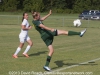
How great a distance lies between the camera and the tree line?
7438 cm

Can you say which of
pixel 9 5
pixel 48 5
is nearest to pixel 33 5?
pixel 9 5

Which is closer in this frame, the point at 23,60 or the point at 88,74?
the point at 88,74

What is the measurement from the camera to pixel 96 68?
10.2 meters

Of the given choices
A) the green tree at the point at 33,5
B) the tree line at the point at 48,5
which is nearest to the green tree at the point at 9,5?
the tree line at the point at 48,5

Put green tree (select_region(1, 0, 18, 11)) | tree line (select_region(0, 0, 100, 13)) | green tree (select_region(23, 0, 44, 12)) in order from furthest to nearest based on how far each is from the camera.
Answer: tree line (select_region(0, 0, 100, 13)) < green tree (select_region(1, 0, 18, 11)) < green tree (select_region(23, 0, 44, 12))

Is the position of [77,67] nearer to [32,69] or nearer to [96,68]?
[96,68]

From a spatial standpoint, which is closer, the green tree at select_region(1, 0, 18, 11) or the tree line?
the green tree at select_region(1, 0, 18, 11)

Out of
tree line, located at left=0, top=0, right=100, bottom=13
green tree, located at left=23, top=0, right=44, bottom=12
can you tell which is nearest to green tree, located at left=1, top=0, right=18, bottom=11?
tree line, located at left=0, top=0, right=100, bottom=13

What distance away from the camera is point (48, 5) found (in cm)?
8044

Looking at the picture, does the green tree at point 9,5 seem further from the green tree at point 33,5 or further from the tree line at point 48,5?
the green tree at point 33,5

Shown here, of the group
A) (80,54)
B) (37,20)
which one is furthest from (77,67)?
(80,54)

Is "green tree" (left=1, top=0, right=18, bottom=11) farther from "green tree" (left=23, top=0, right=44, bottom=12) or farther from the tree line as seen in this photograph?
"green tree" (left=23, top=0, right=44, bottom=12)

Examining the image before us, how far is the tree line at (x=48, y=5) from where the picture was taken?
74375 mm

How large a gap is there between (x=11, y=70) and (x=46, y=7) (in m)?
69.9
